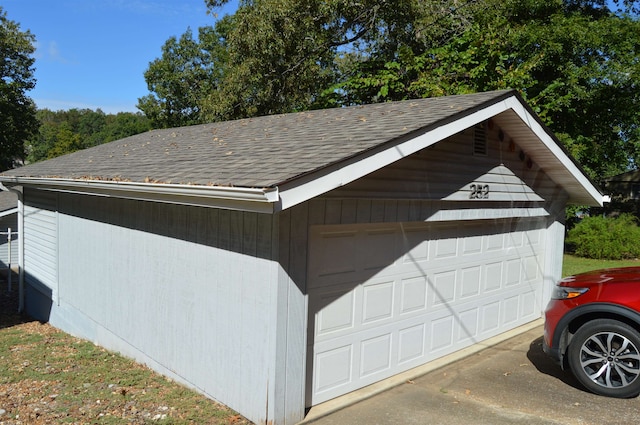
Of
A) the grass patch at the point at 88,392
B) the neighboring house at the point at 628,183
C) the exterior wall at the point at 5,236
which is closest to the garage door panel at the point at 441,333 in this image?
the grass patch at the point at 88,392

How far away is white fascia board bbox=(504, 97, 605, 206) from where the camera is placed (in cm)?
663

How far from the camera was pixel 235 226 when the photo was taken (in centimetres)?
504

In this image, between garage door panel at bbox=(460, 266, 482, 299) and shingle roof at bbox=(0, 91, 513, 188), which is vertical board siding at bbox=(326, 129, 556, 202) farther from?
garage door panel at bbox=(460, 266, 482, 299)

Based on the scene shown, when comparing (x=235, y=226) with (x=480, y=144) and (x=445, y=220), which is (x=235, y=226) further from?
(x=480, y=144)

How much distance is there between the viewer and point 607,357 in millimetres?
5438

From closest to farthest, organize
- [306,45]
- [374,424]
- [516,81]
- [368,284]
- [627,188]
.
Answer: [374,424] < [368,284] < [516,81] < [306,45] < [627,188]

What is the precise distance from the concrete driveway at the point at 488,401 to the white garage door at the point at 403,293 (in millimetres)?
318

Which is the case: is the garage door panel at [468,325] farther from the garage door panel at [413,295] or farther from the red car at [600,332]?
the red car at [600,332]

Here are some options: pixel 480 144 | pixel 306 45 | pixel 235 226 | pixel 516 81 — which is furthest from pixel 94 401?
pixel 306 45

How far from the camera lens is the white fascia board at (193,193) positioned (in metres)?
3.87

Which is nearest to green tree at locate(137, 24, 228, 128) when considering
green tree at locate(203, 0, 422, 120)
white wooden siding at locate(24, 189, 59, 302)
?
green tree at locate(203, 0, 422, 120)

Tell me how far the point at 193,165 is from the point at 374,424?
128 inches

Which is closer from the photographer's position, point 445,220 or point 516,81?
point 445,220

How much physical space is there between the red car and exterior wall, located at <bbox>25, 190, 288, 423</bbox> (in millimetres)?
3110
